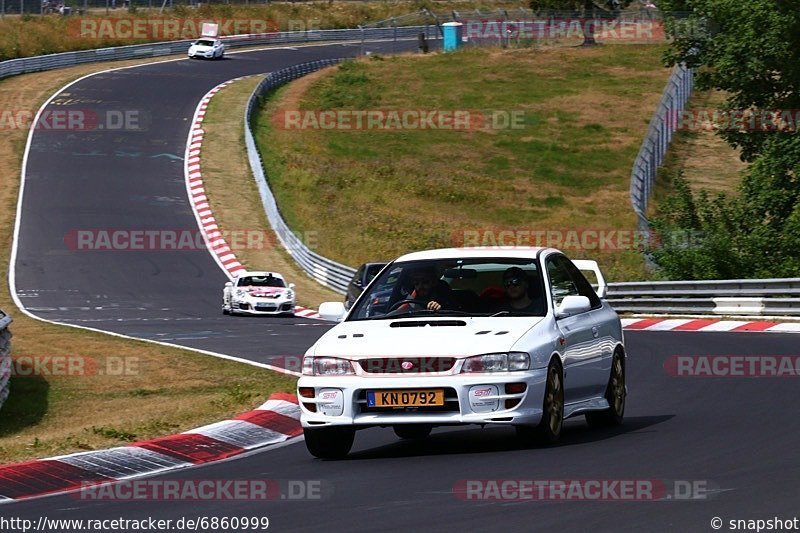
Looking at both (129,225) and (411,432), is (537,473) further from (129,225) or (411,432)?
(129,225)

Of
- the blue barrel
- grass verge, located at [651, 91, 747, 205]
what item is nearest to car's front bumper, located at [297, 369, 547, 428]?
grass verge, located at [651, 91, 747, 205]

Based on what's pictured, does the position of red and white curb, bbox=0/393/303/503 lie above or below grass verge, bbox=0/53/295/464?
above

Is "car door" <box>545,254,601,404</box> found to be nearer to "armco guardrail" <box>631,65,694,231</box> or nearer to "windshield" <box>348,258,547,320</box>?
"windshield" <box>348,258,547,320</box>

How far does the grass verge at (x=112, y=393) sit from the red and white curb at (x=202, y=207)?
36.6ft

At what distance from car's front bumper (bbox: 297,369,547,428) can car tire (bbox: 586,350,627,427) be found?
5.79ft

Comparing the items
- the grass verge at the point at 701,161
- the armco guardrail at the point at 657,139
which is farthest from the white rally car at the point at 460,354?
the grass verge at the point at 701,161

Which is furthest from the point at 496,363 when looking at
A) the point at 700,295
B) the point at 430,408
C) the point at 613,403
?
the point at 700,295

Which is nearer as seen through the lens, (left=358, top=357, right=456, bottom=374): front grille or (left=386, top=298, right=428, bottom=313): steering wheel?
(left=358, top=357, right=456, bottom=374): front grille

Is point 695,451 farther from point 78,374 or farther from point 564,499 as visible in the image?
point 78,374

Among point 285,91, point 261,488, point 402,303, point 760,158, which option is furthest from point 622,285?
point 285,91

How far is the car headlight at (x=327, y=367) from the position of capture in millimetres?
10891

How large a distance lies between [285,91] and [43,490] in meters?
59.2

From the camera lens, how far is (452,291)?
11680 mm

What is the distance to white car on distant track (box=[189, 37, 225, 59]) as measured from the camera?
260 feet
